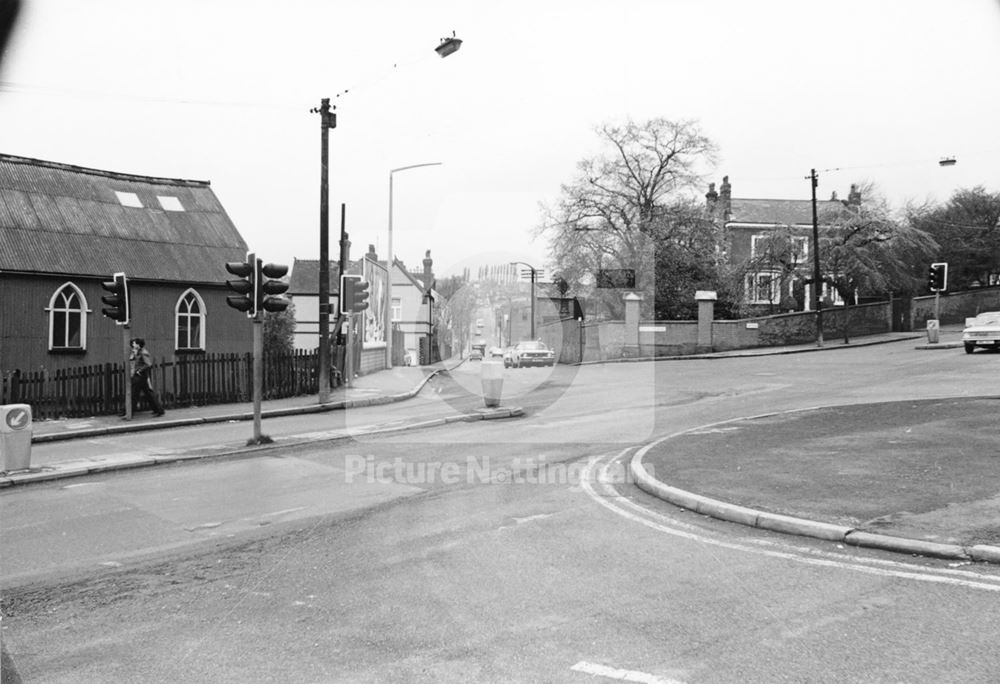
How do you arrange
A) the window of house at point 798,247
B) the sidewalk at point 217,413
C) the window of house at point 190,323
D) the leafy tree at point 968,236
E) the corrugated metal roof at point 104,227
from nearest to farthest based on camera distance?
the sidewalk at point 217,413
the corrugated metal roof at point 104,227
the window of house at point 190,323
the window of house at point 798,247
the leafy tree at point 968,236

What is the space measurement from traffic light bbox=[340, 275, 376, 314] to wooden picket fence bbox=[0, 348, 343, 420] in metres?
2.23

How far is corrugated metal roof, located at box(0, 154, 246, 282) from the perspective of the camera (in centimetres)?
2573

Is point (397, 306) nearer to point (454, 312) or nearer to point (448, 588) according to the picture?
point (454, 312)

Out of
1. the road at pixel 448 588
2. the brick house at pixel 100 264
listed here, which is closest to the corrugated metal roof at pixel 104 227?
the brick house at pixel 100 264

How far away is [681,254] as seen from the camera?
5022cm

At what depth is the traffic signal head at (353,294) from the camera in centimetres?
2225

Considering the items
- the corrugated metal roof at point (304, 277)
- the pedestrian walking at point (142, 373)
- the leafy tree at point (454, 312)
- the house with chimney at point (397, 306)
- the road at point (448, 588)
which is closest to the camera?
the road at point (448, 588)

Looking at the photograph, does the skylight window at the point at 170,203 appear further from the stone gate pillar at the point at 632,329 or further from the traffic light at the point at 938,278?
the traffic light at the point at 938,278

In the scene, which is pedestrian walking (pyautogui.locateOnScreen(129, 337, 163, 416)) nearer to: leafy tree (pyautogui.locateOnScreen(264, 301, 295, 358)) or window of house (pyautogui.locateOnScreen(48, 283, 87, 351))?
window of house (pyautogui.locateOnScreen(48, 283, 87, 351))

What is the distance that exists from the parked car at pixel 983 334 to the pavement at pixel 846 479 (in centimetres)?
1725

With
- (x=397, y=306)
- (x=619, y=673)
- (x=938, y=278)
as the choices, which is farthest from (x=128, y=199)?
(x=397, y=306)

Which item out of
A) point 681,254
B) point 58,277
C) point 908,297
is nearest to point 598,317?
point 681,254

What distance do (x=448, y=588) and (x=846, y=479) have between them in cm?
539

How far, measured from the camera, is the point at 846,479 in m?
9.02
